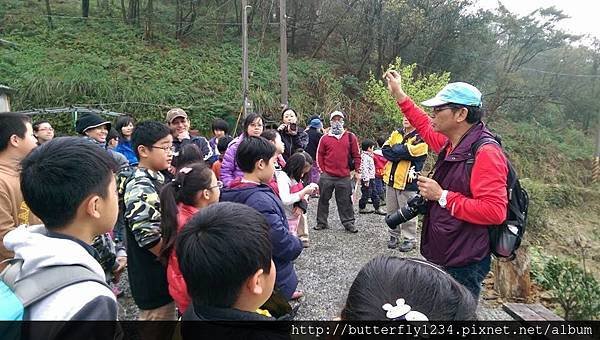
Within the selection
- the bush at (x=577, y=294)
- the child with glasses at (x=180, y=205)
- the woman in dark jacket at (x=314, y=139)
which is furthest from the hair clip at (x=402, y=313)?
the woman in dark jacket at (x=314, y=139)

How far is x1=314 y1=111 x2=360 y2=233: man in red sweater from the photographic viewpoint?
557 cm

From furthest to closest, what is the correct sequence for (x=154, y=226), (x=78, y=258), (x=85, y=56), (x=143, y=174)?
(x=85, y=56) < (x=143, y=174) < (x=154, y=226) < (x=78, y=258)

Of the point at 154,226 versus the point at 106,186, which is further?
the point at 154,226

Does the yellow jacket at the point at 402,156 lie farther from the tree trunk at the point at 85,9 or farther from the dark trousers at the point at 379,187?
the tree trunk at the point at 85,9

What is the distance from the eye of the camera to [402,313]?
0.97 m

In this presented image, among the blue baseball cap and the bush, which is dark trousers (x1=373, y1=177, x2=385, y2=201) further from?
the blue baseball cap

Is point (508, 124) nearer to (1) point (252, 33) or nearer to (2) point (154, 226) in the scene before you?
(1) point (252, 33)

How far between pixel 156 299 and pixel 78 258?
1.27m

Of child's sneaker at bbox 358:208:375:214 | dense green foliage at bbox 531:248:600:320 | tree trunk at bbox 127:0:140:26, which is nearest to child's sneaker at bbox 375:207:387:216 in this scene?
child's sneaker at bbox 358:208:375:214

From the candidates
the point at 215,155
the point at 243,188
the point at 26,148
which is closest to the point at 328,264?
the point at 215,155

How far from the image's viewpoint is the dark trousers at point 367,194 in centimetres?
729

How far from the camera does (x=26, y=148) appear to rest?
2412 mm

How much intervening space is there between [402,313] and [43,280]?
3.21 feet

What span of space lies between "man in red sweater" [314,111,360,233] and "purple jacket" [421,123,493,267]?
3.31 m
